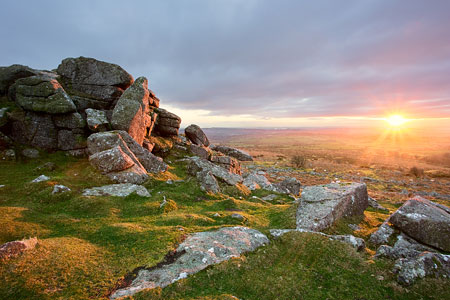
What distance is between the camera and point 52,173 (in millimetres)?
19484

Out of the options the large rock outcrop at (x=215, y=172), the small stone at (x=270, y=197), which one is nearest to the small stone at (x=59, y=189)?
the large rock outcrop at (x=215, y=172)

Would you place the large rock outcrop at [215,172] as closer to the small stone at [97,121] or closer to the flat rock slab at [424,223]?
the small stone at [97,121]

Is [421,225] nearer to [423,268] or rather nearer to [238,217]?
[423,268]

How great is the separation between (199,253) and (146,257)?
234 cm

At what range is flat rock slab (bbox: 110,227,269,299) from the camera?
24.2ft

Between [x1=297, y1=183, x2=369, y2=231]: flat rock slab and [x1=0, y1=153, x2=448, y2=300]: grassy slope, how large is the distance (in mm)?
877

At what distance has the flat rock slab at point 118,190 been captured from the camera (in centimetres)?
1623

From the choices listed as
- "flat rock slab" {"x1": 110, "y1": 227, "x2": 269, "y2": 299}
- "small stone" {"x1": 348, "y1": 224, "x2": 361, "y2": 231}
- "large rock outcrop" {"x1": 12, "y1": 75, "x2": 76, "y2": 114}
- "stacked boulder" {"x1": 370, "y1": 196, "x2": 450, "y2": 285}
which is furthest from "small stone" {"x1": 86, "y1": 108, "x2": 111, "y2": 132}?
"stacked boulder" {"x1": 370, "y1": 196, "x2": 450, "y2": 285}

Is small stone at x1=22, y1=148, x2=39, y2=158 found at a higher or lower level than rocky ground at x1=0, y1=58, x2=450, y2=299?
higher

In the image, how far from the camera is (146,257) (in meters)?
8.88

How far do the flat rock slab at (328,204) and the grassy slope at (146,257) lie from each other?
2.88ft

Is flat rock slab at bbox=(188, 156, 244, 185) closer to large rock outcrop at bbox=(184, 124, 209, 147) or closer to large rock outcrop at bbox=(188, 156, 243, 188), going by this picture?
large rock outcrop at bbox=(188, 156, 243, 188)

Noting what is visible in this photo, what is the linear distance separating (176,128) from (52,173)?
2072cm

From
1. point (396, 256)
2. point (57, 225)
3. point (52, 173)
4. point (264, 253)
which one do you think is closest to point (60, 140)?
point (52, 173)
